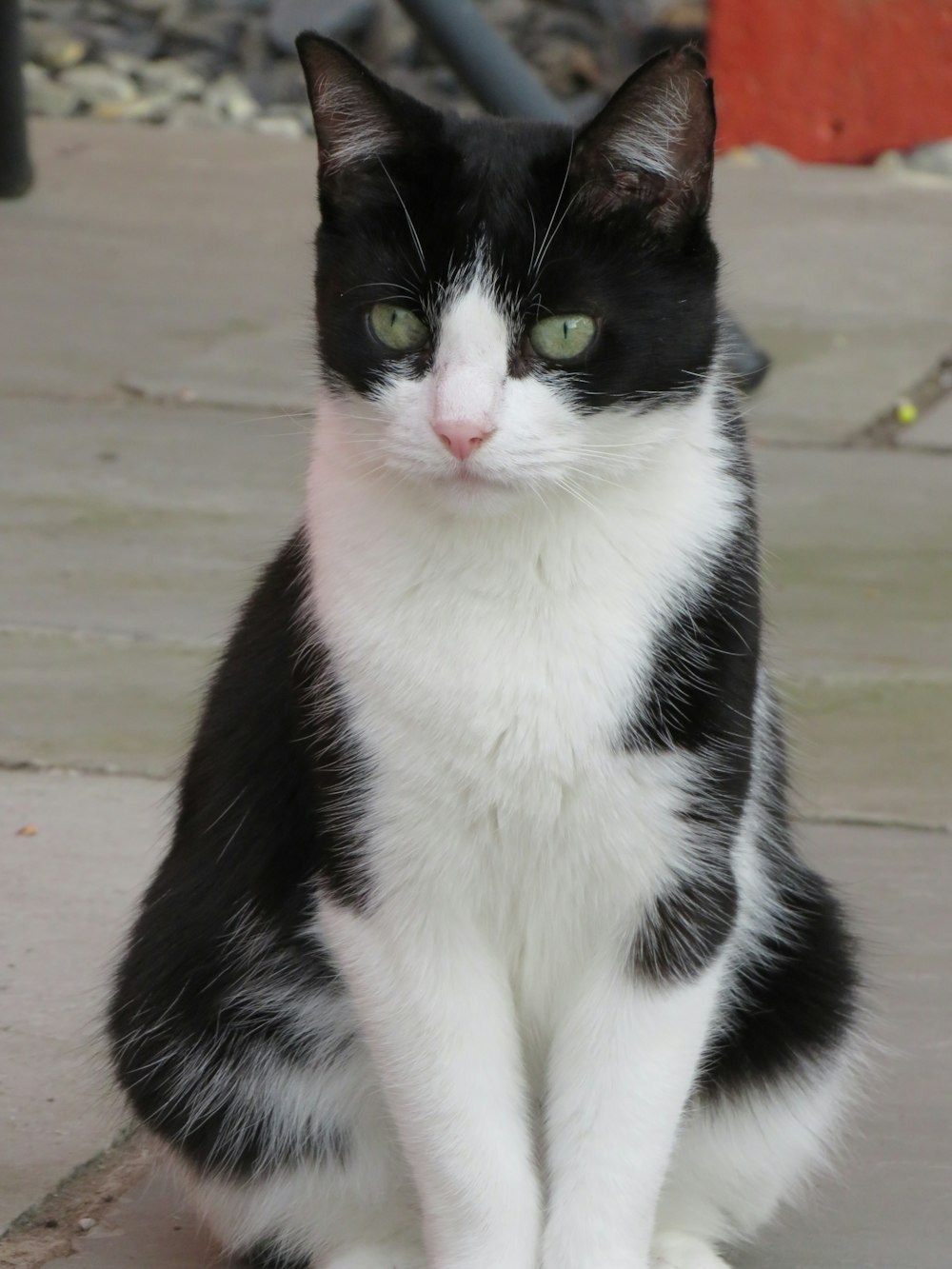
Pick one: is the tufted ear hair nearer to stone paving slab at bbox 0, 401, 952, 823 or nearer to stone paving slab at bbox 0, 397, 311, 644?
stone paving slab at bbox 0, 401, 952, 823

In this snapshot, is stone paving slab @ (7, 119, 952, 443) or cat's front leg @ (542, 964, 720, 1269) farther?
stone paving slab @ (7, 119, 952, 443)

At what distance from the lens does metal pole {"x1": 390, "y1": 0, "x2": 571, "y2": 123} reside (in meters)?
5.12

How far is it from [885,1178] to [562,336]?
114cm

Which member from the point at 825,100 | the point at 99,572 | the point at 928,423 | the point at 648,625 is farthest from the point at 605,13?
the point at 648,625

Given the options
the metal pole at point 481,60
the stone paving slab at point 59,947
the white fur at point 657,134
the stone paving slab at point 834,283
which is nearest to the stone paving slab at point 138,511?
the stone paving slab at point 59,947

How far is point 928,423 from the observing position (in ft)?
16.6

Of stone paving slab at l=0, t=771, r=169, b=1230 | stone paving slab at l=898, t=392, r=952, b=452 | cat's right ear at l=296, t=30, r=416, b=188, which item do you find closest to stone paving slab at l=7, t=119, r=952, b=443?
stone paving slab at l=898, t=392, r=952, b=452

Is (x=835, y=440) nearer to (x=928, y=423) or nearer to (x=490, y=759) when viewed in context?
(x=928, y=423)

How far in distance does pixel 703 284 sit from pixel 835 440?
299cm

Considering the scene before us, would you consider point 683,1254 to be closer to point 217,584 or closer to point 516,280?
point 516,280

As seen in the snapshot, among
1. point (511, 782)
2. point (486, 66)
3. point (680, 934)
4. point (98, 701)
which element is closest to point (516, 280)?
point (511, 782)

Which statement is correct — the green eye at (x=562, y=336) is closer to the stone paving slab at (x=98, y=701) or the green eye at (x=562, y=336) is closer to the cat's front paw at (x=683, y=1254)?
the cat's front paw at (x=683, y=1254)

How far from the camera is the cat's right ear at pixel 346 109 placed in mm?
2006

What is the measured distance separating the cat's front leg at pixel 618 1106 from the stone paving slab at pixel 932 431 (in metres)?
3.12
